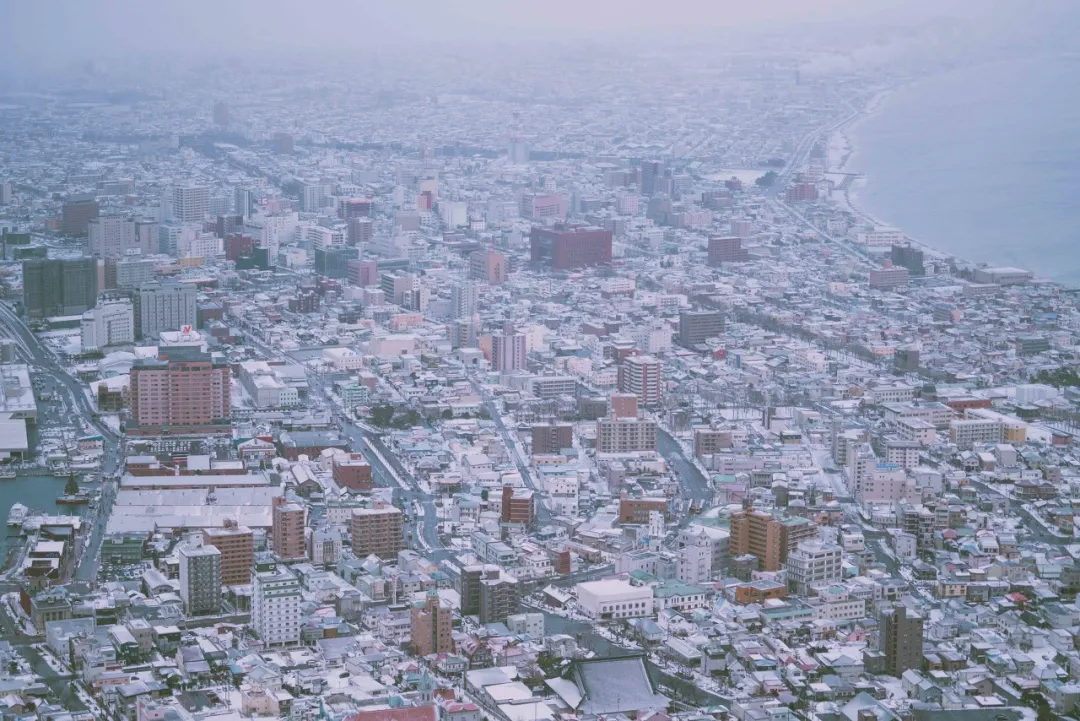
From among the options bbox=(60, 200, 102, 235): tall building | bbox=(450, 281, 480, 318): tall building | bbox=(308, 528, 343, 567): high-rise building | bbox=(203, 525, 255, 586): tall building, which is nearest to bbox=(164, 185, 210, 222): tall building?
bbox=(60, 200, 102, 235): tall building

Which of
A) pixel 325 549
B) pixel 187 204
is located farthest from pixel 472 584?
pixel 187 204

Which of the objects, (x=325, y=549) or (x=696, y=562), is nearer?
(x=696, y=562)

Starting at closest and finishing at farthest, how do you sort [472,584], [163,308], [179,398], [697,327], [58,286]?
1. [472,584]
2. [179,398]
3. [697,327]
4. [163,308]
5. [58,286]

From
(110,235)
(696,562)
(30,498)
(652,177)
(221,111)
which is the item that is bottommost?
(30,498)

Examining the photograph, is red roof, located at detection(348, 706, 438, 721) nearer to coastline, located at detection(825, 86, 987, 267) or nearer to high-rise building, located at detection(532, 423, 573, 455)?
high-rise building, located at detection(532, 423, 573, 455)

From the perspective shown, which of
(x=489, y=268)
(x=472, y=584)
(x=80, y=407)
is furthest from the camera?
(x=489, y=268)

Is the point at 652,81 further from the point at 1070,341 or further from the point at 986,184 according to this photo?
the point at 1070,341

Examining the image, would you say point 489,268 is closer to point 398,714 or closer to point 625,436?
point 625,436
